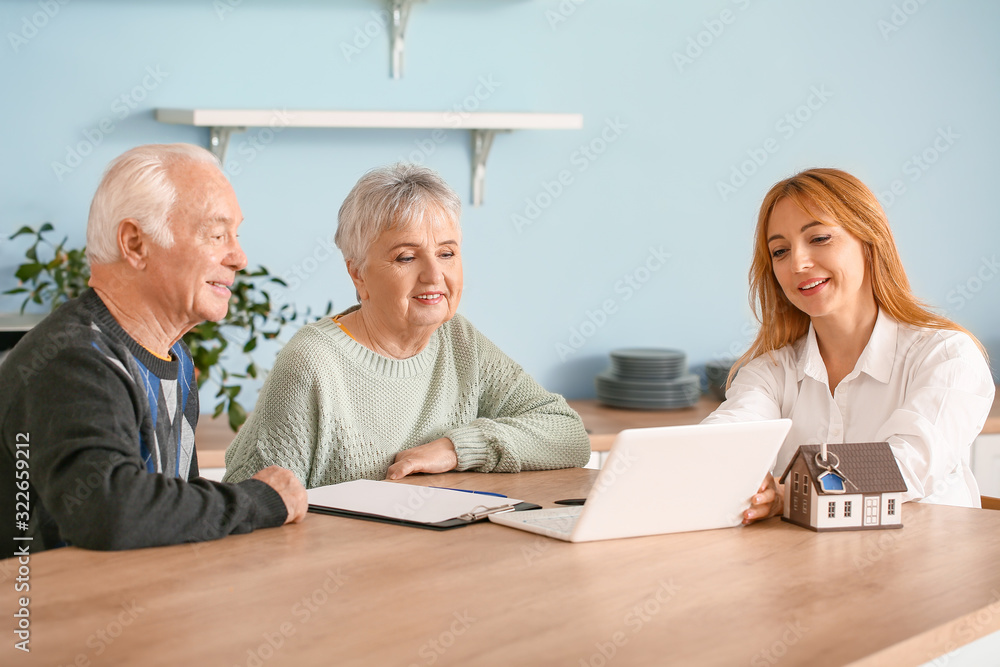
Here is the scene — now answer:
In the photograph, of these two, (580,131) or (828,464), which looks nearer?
(828,464)

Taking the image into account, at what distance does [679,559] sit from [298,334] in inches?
39.7

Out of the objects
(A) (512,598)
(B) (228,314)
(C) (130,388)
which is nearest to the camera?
(A) (512,598)

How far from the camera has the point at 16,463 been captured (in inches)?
53.6

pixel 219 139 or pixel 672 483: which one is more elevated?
pixel 219 139

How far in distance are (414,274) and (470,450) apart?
0.37 m

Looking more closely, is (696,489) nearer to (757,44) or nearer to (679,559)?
(679,559)

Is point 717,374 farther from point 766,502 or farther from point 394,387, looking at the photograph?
point 766,502

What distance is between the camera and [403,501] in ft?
5.23

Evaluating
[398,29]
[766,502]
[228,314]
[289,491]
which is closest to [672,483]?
[766,502]

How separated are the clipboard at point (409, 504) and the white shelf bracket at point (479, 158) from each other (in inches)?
65.8

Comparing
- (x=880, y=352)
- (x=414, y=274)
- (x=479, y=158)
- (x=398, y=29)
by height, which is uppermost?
(x=398, y=29)

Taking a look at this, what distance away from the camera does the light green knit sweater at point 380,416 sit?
6.26ft

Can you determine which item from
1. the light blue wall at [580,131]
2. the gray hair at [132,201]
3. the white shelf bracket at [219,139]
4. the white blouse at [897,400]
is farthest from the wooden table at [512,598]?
the light blue wall at [580,131]

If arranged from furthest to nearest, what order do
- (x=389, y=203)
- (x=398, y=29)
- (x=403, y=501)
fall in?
1. (x=398, y=29)
2. (x=389, y=203)
3. (x=403, y=501)
